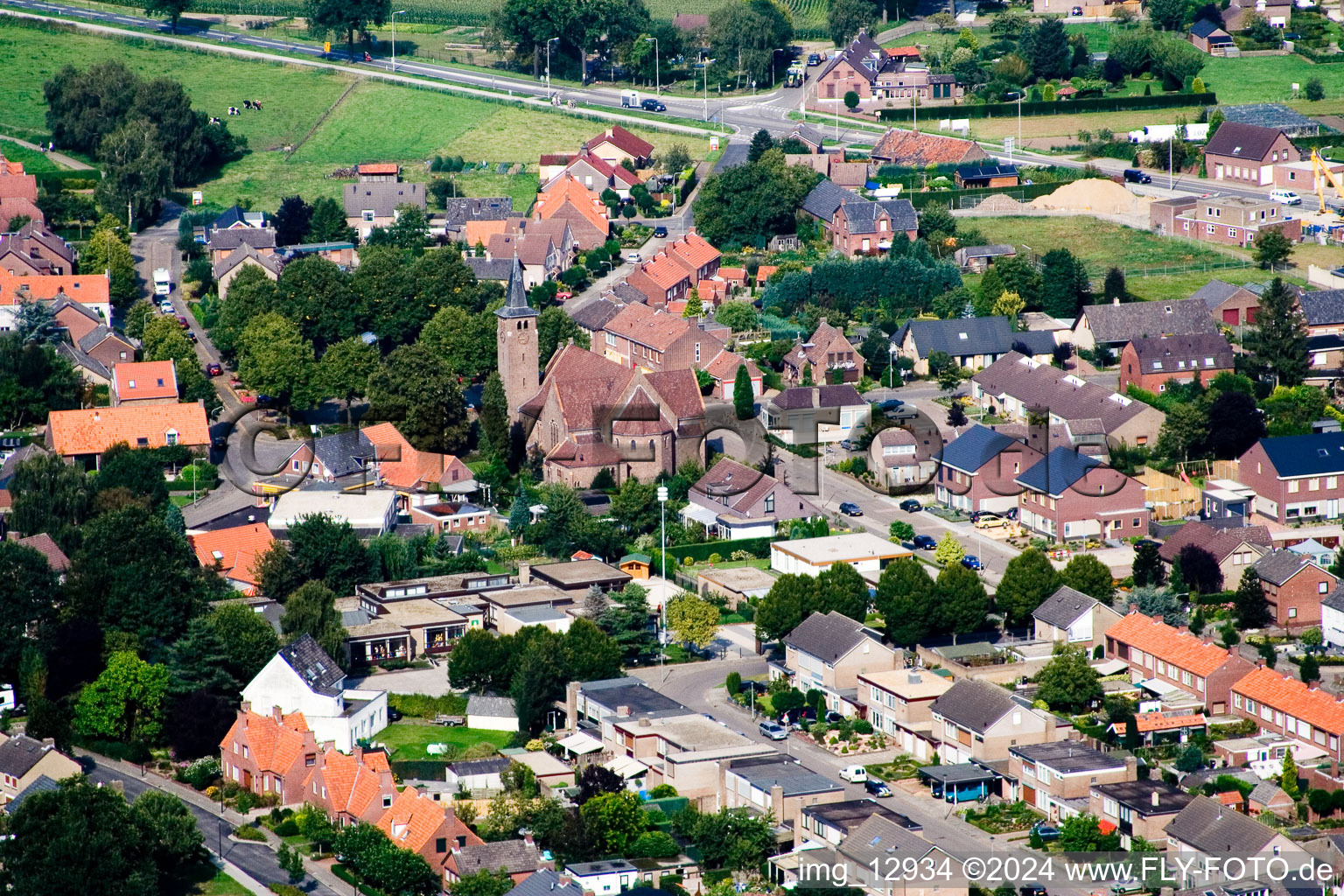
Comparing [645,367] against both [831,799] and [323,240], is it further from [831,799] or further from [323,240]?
[831,799]

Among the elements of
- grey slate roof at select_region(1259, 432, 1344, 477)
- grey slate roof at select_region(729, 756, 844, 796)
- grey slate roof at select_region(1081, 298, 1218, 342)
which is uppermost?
grey slate roof at select_region(1081, 298, 1218, 342)

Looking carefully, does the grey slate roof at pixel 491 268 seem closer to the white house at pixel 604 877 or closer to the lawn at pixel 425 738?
the lawn at pixel 425 738

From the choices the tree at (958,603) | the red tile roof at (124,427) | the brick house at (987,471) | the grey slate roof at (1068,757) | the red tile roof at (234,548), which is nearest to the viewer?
the grey slate roof at (1068,757)

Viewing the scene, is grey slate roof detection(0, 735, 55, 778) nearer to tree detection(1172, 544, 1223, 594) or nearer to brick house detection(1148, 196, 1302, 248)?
tree detection(1172, 544, 1223, 594)

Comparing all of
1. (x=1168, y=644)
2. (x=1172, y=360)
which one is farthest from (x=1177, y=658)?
(x=1172, y=360)

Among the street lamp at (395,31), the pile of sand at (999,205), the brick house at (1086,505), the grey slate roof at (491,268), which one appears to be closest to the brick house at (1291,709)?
the brick house at (1086,505)

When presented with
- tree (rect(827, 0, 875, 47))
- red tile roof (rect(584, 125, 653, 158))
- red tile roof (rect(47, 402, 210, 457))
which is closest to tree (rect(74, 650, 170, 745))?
red tile roof (rect(47, 402, 210, 457))

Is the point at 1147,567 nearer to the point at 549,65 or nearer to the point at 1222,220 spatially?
the point at 1222,220
